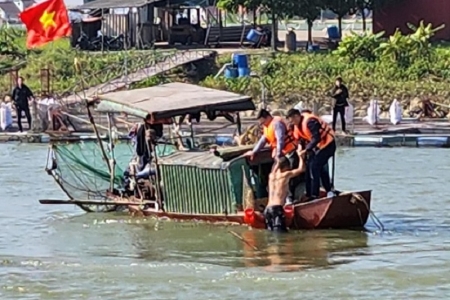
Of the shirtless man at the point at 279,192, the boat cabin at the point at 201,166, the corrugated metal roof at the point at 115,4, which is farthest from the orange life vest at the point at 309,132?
the corrugated metal roof at the point at 115,4

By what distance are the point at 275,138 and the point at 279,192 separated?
0.71m

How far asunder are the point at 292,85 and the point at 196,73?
4899 millimetres

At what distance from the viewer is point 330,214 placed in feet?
59.3

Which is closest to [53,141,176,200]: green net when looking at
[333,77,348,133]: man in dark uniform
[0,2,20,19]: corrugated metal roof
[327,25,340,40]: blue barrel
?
[333,77,348,133]: man in dark uniform

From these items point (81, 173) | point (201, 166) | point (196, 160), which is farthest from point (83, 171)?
point (201, 166)

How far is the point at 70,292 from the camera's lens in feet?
49.0

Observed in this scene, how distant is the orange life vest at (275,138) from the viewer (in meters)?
17.9

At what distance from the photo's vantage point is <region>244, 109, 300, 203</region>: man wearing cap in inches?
701

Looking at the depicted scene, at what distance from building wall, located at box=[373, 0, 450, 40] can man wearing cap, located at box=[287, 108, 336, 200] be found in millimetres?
30027

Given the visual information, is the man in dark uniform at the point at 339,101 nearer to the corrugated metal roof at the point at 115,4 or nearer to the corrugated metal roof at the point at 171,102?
the corrugated metal roof at the point at 171,102

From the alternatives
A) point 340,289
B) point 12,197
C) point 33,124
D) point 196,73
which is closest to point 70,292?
point 340,289

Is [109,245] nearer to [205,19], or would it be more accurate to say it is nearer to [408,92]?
[408,92]

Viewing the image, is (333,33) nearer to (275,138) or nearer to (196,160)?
(196,160)

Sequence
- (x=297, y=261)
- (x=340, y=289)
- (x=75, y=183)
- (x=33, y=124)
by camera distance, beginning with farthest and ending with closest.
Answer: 1. (x=33, y=124)
2. (x=75, y=183)
3. (x=297, y=261)
4. (x=340, y=289)
